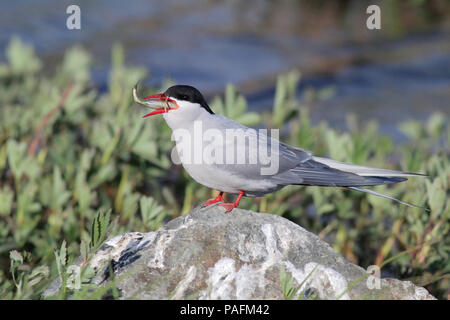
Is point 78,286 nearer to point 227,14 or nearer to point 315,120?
point 315,120

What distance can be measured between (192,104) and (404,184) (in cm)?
206

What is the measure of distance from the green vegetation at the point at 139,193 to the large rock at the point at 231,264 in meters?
0.48

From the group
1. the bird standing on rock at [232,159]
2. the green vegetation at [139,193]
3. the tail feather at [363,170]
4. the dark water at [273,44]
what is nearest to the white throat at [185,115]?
the bird standing on rock at [232,159]

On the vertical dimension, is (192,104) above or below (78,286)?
above

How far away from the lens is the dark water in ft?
28.5

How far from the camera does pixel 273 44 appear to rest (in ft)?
33.4

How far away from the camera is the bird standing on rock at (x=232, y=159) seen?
307cm

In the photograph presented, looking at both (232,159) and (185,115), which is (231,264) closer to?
(232,159)

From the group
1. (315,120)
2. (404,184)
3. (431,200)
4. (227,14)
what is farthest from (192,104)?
(227,14)

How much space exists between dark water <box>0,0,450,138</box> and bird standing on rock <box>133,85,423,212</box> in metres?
4.62

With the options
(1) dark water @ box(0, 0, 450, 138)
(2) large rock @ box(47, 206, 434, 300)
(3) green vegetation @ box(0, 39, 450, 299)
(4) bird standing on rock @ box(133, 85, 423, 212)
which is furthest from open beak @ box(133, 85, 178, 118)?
(1) dark water @ box(0, 0, 450, 138)

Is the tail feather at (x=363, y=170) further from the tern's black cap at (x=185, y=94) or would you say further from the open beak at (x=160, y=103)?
the open beak at (x=160, y=103)

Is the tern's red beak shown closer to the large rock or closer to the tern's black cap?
the tern's black cap

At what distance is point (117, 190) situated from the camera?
449 cm
